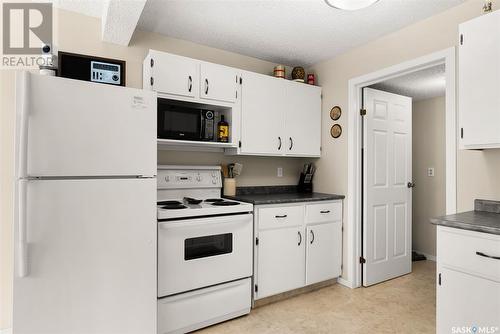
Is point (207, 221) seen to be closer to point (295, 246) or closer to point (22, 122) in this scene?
point (295, 246)

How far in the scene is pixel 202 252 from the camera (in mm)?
2252

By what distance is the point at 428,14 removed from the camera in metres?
2.38

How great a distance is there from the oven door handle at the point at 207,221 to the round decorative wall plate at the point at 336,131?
144cm

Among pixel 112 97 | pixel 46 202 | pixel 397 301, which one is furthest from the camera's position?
pixel 397 301

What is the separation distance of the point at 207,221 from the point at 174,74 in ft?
4.14

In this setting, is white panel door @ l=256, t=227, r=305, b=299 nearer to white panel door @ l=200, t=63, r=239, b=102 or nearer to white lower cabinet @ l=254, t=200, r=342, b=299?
white lower cabinet @ l=254, t=200, r=342, b=299

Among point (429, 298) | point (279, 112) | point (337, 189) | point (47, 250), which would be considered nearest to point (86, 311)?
point (47, 250)

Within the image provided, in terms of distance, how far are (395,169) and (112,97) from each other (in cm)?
304

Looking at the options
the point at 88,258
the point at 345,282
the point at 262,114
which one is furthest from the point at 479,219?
the point at 88,258

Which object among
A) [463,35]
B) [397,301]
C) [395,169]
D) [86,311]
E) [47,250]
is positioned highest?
[463,35]

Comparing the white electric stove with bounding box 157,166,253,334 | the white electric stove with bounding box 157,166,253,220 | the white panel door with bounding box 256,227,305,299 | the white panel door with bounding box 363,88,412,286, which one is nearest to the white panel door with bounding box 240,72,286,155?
the white electric stove with bounding box 157,166,253,220

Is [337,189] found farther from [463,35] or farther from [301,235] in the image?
[463,35]

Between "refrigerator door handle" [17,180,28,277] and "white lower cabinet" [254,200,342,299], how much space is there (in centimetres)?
160

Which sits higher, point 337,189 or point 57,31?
point 57,31
